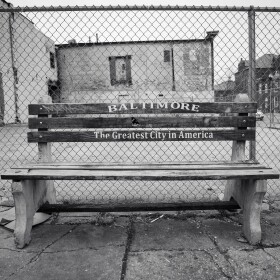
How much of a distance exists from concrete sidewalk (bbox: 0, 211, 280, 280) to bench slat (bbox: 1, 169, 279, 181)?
607 millimetres

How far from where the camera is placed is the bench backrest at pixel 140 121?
290cm

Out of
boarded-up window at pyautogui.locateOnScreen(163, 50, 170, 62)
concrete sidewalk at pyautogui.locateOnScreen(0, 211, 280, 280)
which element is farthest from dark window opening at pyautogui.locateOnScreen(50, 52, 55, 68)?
concrete sidewalk at pyautogui.locateOnScreen(0, 211, 280, 280)

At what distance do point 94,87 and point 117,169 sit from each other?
26166mm

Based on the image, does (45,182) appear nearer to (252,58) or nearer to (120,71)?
(252,58)

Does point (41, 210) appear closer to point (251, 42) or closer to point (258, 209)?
point (258, 209)

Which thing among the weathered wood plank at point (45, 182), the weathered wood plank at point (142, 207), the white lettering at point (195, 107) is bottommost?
the weathered wood plank at point (142, 207)

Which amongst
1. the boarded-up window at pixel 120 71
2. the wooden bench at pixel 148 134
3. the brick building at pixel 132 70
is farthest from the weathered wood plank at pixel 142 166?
the boarded-up window at pixel 120 71

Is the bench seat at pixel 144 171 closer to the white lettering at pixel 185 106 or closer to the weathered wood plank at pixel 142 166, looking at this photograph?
the weathered wood plank at pixel 142 166

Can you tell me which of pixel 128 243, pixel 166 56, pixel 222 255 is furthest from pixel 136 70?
pixel 222 255

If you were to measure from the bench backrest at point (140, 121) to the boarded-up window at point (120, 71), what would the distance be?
24.7 meters

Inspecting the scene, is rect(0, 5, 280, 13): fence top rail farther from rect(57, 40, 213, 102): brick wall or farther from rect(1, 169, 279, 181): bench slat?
rect(57, 40, 213, 102): brick wall

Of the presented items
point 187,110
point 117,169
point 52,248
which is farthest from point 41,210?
point 187,110

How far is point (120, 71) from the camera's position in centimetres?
2764

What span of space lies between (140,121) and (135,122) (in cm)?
5
